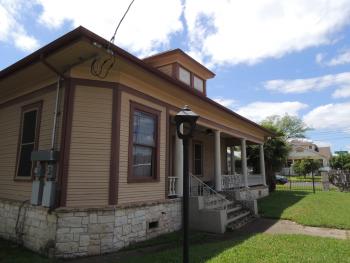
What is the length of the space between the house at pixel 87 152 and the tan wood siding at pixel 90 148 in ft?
0.07

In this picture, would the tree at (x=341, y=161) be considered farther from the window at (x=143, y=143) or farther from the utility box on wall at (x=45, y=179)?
the utility box on wall at (x=45, y=179)

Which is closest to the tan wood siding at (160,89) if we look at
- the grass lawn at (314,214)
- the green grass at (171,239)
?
the green grass at (171,239)

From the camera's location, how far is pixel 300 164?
150 ft

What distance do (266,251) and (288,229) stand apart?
9.72 feet

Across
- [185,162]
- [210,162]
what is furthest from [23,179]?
[210,162]

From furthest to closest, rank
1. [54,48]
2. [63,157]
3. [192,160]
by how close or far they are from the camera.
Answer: [192,160]
[63,157]
[54,48]

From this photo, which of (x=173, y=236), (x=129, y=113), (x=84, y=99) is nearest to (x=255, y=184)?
(x=173, y=236)

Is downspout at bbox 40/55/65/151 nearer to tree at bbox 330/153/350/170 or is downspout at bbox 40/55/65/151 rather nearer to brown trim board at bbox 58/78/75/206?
brown trim board at bbox 58/78/75/206

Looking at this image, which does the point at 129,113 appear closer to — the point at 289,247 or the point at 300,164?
the point at 289,247

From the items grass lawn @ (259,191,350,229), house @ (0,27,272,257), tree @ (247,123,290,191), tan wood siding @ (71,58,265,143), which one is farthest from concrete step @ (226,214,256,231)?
tree @ (247,123,290,191)

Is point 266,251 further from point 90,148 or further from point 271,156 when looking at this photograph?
point 271,156

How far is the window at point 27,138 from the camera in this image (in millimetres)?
7680

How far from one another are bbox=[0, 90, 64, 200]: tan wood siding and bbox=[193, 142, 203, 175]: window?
766 centimetres

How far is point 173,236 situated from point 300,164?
140 ft
